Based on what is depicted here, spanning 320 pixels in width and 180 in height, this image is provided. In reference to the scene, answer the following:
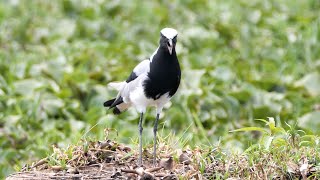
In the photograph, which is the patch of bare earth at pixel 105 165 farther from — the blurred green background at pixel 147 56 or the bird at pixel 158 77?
the blurred green background at pixel 147 56

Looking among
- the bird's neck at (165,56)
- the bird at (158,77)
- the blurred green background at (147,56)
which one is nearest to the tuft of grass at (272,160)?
the bird at (158,77)

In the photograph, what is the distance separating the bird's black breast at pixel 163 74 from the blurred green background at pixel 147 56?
3.12ft

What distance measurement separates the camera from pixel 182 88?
891 centimetres

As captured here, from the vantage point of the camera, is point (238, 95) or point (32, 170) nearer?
point (32, 170)

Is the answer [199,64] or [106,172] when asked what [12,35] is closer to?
[199,64]

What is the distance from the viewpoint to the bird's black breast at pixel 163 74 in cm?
564

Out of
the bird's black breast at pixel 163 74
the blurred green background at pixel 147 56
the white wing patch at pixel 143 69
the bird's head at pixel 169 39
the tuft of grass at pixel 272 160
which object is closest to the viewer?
the tuft of grass at pixel 272 160

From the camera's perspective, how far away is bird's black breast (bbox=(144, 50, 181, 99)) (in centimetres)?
564

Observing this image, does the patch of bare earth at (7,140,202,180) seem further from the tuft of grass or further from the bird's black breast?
the bird's black breast

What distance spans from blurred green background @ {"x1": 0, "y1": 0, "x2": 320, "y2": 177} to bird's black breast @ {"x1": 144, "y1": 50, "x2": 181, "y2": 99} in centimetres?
95

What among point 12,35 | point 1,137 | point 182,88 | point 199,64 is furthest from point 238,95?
point 12,35

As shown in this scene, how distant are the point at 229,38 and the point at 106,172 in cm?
582

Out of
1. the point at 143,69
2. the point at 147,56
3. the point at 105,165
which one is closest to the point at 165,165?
the point at 105,165

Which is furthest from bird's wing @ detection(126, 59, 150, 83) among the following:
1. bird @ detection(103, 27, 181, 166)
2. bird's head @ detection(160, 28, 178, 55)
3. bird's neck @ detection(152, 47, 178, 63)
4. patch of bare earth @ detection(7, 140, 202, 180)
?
patch of bare earth @ detection(7, 140, 202, 180)
